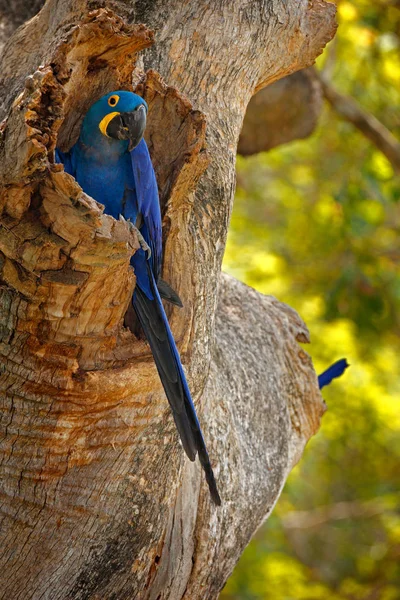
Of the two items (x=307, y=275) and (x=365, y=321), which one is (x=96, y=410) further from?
(x=307, y=275)

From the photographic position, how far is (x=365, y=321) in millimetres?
5348

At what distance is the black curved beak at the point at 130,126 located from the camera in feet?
7.02

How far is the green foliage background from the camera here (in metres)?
5.57

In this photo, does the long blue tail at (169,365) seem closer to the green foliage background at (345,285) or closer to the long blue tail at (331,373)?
the long blue tail at (331,373)

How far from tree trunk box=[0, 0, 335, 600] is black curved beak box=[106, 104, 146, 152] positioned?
5.2 inches

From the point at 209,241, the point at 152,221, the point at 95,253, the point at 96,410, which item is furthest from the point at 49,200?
the point at 209,241

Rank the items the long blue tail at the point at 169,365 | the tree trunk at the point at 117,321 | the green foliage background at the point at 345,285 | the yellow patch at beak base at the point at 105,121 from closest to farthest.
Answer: the tree trunk at the point at 117,321
the long blue tail at the point at 169,365
the yellow patch at beak base at the point at 105,121
the green foliage background at the point at 345,285

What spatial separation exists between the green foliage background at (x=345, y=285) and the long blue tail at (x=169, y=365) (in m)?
3.26

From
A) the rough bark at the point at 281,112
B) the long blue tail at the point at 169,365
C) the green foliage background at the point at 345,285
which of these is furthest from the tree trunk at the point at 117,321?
the green foliage background at the point at 345,285

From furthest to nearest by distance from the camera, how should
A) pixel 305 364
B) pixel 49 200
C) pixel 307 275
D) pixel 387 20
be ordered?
pixel 307 275, pixel 387 20, pixel 305 364, pixel 49 200

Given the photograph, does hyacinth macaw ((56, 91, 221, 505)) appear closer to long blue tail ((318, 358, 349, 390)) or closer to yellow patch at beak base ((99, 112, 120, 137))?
yellow patch at beak base ((99, 112, 120, 137))

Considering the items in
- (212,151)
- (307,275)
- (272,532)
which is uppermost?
(307,275)

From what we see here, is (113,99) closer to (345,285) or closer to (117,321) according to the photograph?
(117,321)

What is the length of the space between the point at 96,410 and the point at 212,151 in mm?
1029
